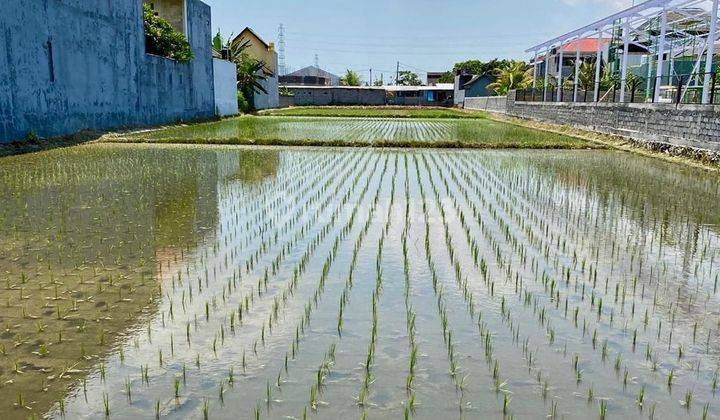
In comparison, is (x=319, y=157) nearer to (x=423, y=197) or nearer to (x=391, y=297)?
(x=423, y=197)

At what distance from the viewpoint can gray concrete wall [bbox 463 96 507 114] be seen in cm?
3822

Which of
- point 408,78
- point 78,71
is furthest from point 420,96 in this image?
point 78,71

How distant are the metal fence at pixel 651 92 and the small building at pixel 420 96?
3105cm

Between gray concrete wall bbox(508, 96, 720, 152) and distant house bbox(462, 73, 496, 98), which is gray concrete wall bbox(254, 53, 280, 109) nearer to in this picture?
distant house bbox(462, 73, 496, 98)

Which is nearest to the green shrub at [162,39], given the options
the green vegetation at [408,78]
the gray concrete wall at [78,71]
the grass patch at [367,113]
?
the gray concrete wall at [78,71]

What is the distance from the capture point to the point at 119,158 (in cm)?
1292

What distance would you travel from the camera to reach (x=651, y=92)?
18.0 m

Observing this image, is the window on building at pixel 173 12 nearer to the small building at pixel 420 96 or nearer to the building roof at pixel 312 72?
the small building at pixel 420 96

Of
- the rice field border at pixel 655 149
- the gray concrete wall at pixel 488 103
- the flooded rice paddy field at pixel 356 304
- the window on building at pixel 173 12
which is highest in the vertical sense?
the window on building at pixel 173 12

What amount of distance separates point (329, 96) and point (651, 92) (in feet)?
143

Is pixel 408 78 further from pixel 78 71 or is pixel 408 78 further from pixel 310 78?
pixel 78 71

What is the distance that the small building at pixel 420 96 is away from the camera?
6397 cm

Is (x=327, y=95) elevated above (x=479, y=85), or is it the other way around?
(x=479, y=85)

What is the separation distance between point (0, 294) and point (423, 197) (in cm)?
563
